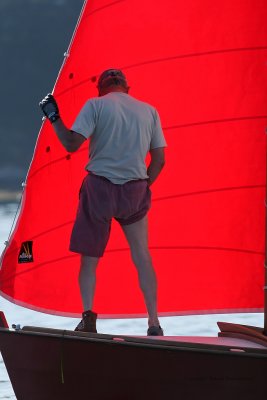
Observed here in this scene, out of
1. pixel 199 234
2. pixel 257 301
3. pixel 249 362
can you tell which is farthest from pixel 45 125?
pixel 249 362

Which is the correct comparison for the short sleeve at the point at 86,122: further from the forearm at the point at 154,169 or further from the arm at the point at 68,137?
the forearm at the point at 154,169

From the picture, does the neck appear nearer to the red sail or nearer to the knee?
the red sail

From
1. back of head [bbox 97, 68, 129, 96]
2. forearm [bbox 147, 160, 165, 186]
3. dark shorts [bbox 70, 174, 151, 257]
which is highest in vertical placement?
back of head [bbox 97, 68, 129, 96]

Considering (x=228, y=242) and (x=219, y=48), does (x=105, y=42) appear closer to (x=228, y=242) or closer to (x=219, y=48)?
(x=219, y=48)

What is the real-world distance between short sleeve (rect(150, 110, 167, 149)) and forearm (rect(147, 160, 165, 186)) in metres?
0.10

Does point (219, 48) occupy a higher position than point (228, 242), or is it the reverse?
point (219, 48)

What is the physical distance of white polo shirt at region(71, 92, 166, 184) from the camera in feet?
22.9

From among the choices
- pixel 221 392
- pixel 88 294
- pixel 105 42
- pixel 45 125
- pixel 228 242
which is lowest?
pixel 221 392

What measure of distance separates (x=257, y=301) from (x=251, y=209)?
54 cm

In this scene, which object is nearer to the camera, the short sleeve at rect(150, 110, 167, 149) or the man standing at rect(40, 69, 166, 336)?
the man standing at rect(40, 69, 166, 336)

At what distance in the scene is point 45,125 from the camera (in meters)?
7.99

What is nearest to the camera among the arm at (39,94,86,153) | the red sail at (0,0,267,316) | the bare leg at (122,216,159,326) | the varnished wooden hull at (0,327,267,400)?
the varnished wooden hull at (0,327,267,400)

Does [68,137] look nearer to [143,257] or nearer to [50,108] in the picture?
[50,108]

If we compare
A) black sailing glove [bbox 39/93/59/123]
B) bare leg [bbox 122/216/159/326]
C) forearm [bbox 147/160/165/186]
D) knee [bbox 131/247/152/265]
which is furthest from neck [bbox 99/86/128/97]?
knee [bbox 131/247/152/265]
